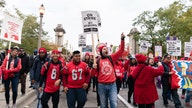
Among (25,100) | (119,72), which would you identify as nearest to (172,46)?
(119,72)

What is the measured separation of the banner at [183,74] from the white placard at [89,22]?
389 centimetres

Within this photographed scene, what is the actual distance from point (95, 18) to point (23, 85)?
525 centimetres

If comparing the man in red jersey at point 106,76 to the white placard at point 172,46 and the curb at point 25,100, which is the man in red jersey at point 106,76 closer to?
the curb at point 25,100

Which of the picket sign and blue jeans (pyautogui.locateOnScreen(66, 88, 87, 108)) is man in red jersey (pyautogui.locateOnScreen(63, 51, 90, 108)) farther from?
the picket sign

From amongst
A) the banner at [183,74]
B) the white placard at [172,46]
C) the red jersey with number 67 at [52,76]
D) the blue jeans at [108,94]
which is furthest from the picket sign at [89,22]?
the white placard at [172,46]

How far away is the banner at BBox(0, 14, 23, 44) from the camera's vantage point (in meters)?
9.30

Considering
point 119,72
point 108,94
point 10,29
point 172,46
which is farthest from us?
point 172,46

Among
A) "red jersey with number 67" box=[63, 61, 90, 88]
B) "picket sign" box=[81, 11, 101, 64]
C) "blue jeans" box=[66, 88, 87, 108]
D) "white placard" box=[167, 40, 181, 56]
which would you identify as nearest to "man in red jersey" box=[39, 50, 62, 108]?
"red jersey with number 67" box=[63, 61, 90, 88]

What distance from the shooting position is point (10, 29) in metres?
9.44

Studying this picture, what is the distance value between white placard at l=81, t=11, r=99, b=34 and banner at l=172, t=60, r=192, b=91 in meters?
3.89

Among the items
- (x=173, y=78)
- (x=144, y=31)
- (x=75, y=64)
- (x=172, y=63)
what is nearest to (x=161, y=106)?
(x=173, y=78)

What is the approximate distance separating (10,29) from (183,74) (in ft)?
20.8

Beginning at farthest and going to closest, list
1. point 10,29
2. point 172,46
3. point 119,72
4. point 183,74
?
point 172,46 → point 183,74 → point 119,72 → point 10,29

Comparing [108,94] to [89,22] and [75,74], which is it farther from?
[89,22]
